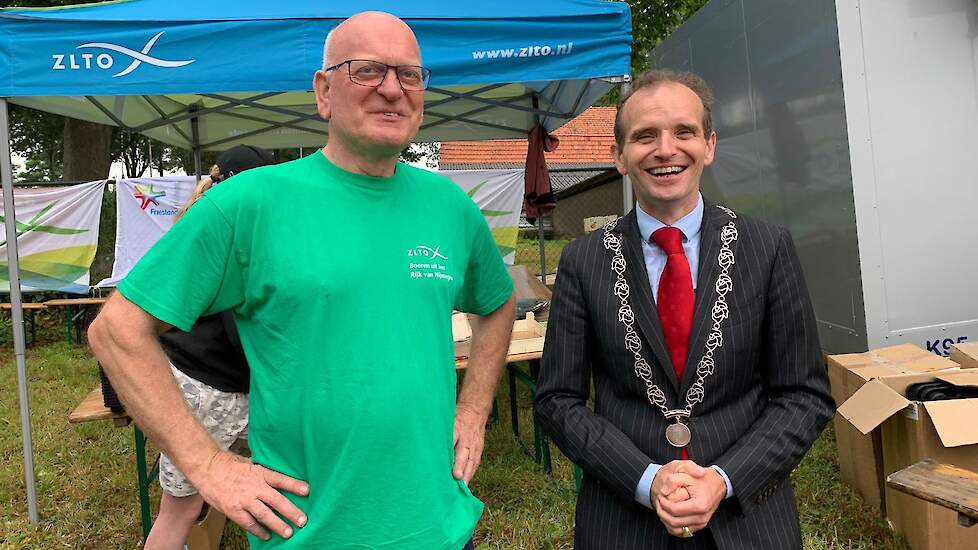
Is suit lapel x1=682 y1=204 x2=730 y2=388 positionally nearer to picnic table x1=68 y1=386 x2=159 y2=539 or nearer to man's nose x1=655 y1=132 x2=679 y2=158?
man's nose x1=655 y1=132 x2=679 y2=158

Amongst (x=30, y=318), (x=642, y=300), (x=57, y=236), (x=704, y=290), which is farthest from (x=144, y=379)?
(x=30, y=318)

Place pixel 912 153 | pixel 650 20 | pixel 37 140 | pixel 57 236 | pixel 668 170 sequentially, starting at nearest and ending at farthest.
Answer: pixel 668 170, pixel 912 153, pixel 57 236, pixel 650 20, pixel 37 140

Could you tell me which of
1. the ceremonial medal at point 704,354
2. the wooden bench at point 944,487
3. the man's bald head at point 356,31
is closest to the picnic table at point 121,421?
the man's bald head at point 356,31

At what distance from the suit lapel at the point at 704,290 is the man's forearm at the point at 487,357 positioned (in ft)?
1.70

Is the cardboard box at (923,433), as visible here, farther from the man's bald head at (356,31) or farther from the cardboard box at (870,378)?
the man's bald head at (356,31)

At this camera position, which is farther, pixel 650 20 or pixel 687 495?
pixel 650 20

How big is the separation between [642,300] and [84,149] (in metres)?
12.7

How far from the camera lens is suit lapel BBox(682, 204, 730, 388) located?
1343mm

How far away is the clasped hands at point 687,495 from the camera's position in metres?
1.26

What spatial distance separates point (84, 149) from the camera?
37.3 ft

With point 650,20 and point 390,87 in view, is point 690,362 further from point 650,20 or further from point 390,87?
point 650,20

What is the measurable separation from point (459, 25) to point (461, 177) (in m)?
4.32

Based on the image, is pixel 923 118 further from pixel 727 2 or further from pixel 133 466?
pixel 133 466

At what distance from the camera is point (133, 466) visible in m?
4.44
